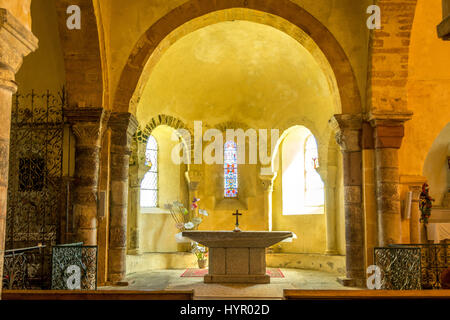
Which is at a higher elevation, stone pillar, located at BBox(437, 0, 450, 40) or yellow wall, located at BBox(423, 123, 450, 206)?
stone pillar, located at BBox(437, 0, 450, 40)

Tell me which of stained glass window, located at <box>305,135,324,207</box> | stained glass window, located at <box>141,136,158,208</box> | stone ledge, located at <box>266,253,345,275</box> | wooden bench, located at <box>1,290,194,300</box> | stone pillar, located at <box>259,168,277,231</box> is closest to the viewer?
wooden bench, located at <box>1,290,194,300</box>

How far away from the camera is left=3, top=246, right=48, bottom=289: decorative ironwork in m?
6.79

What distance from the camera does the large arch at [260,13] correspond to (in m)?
9.10

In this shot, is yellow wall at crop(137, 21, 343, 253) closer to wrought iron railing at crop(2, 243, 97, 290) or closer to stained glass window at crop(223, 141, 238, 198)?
stained glass window at crop(223, 141, 238, 198)

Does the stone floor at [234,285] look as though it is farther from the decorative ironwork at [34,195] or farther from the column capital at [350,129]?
the column capital at [350,129]

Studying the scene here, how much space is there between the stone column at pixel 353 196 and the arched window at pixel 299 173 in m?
3.68

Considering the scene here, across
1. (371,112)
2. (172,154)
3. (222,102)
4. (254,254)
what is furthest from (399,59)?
(172,154)

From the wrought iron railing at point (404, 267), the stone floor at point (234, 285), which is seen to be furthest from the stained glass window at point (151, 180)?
the wrought iron railing at point (404, 267)

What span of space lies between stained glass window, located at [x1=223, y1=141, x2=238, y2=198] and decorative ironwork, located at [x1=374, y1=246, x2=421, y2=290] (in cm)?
653

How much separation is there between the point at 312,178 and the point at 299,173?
46cm

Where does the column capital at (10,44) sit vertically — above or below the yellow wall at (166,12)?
below

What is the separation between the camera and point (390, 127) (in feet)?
28.7

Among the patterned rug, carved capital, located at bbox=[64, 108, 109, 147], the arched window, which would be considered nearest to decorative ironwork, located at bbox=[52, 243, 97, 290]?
carved capital, located at bbox=[64, 108, 109, 147]

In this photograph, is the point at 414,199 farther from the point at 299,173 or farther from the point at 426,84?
the point at 299,173
